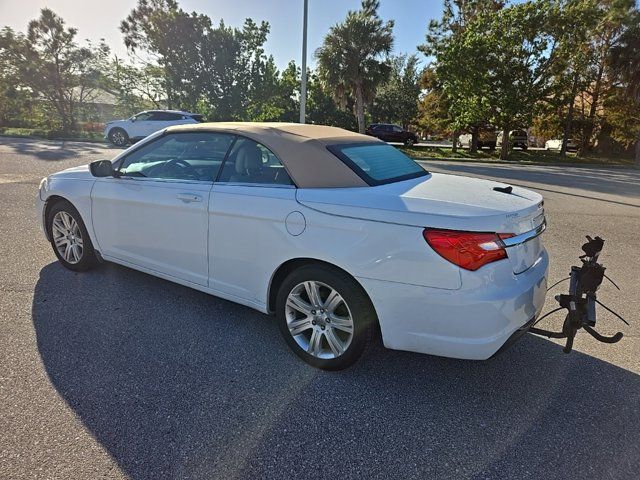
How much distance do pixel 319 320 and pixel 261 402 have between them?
615 millimetres

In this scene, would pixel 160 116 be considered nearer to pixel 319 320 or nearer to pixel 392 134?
pixel 392 134

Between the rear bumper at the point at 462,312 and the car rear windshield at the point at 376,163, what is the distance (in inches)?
32.8

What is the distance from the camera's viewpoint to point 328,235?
245cm

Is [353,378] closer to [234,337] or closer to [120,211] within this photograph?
[234,337]

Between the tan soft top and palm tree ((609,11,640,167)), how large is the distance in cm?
2597

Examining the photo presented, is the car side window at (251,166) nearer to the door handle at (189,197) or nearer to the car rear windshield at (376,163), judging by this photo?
the door handle at (189,197)

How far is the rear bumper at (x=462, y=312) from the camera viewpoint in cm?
215

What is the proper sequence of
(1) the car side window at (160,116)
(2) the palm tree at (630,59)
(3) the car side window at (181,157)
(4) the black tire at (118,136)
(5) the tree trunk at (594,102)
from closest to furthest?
(3) the car side window at (181,157)
(1) the car side window at (160,116)
(4) the black tire at (118,136)
(2) the palm tree at (630,59)
(5) the tree trunk at (594,102)

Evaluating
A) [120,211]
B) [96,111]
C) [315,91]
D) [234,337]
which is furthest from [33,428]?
[315,91]

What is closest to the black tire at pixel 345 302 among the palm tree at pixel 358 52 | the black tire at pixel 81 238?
the black tire at pixel 81 238

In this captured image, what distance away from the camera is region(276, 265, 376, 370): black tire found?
2.43 metres

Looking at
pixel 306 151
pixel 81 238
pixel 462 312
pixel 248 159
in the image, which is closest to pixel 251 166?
pixel 248 159

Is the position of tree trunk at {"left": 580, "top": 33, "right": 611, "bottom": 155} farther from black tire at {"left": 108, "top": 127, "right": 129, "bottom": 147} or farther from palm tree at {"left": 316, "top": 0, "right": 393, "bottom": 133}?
black tire at {"left": 108, "top": 127, "right": 129, "bottom": 147}

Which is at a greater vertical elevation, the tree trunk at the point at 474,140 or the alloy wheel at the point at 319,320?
the tree trunk at the point at 474,140
